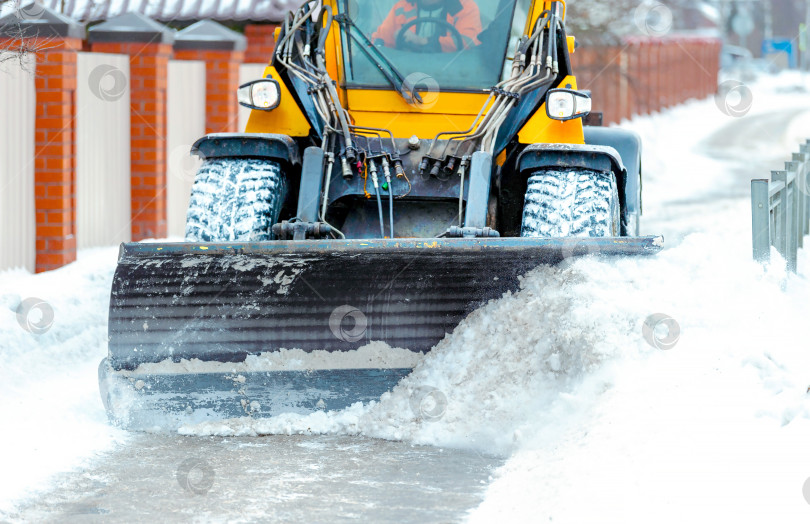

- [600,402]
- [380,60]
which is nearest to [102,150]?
[380,60]

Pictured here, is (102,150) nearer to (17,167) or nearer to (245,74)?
(17,167)

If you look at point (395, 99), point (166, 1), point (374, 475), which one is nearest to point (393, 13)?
point (395, 99)

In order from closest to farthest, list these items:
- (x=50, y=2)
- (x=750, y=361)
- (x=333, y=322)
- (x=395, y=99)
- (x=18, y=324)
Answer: (x=750, y=361) < (x=333, y=322) < (x=395, y=99) < (x=18, y=324) < (x=50, y=2)

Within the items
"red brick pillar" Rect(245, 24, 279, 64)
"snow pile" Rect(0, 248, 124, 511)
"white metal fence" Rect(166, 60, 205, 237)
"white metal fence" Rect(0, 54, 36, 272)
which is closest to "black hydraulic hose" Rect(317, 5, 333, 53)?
"snow pile" Rect(0, 248, 124, 511)

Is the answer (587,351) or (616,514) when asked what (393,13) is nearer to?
(587,351)

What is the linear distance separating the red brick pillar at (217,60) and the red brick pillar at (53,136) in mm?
2950

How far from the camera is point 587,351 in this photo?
16.6 ft

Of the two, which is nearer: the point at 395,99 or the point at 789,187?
the point at 395,99

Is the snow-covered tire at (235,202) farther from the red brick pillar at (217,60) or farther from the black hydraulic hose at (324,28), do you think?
the red brick pillar at (217,60)

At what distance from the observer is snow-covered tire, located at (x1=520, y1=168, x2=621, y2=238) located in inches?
227

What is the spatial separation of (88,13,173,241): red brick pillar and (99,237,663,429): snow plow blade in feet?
18.7

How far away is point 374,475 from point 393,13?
3000 mm

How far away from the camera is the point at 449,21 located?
6.66 metres

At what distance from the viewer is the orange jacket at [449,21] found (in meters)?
6.65
